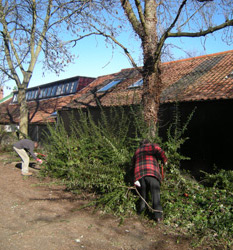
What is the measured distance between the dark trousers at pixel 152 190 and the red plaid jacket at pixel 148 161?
0.10 m

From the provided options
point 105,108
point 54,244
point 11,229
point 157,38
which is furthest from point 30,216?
point 105,108

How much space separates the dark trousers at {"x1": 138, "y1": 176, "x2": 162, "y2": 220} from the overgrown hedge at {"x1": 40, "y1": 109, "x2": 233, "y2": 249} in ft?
0.74

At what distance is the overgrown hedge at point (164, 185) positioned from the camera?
5.03 metres

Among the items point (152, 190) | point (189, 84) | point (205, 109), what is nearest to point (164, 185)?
point (152, 190)

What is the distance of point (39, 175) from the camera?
356 inches

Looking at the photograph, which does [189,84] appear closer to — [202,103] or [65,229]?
[202,103]

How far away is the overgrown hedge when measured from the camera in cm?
503

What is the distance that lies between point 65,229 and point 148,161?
203 cm

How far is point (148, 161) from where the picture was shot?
555cm

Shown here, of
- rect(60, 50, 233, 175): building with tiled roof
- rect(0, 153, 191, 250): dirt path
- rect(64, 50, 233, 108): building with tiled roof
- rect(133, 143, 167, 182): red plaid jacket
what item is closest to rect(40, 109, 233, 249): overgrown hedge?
rect(0, 153, 191, 250): dirt path

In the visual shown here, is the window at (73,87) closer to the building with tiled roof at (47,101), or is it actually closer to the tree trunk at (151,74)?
the building with tiled roof at (47,101)

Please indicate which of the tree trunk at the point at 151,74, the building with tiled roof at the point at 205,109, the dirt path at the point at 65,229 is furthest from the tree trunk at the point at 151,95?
the dirt path at the point at 65,229

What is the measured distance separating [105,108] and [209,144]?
228 inches

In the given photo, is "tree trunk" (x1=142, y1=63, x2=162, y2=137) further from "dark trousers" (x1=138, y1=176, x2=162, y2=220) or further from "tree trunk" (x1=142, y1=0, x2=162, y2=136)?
"dark trousers" (x1=138, y1=176, x2=162, y2=220)
